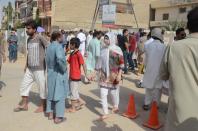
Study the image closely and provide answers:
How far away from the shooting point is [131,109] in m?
7.25

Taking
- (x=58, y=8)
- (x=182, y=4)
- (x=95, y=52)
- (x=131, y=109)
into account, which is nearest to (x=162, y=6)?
(x=182, y=4)

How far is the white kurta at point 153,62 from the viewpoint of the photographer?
754cm

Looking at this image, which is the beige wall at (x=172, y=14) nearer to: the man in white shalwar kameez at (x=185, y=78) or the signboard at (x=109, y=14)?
the signboard at (x=109, y=14)

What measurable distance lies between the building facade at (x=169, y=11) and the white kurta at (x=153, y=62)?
138ft

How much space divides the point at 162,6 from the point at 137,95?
47.9m

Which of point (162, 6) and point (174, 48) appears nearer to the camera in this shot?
point (174, 48)

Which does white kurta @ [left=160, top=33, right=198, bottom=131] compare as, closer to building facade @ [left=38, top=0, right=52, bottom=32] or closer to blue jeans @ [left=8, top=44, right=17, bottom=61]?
blue jeans @ [left=8, top=44, right=17, bottom=61]

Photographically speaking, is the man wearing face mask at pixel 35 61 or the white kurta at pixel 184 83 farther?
the man wearing face mask at pixel 35 61

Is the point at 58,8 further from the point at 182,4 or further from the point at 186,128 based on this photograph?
the point at 186,128

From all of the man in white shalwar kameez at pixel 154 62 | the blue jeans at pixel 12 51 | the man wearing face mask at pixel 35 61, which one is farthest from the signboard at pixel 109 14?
the man wearing face mask at pixel 35 61

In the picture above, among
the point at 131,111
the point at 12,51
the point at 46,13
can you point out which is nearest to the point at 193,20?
the point at 131,111

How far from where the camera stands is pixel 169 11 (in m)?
54.6

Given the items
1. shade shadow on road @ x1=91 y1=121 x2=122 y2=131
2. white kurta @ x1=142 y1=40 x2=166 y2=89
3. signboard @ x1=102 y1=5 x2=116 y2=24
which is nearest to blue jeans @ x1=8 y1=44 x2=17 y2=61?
signboard @ x1=102 y1=5 x2=116 y2=24

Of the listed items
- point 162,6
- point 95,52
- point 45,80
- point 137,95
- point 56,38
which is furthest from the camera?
point 162,6
